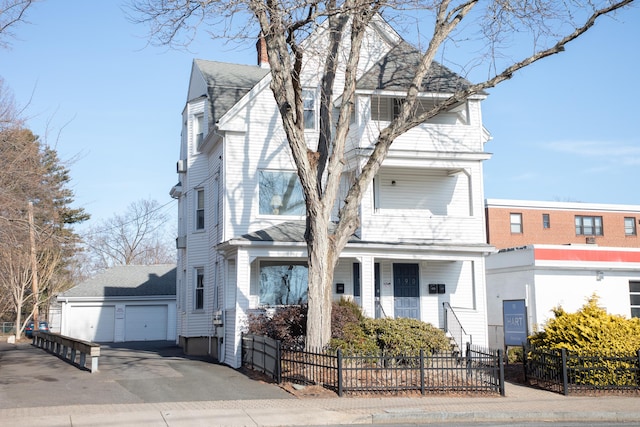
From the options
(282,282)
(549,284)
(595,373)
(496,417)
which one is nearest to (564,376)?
(595,373)

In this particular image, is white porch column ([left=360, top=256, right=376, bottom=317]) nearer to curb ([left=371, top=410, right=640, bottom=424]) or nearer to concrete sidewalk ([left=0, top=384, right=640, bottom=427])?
concrete sidewalk ([left=0, top=384, right=640, bottom=427])

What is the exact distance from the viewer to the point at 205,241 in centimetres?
2645

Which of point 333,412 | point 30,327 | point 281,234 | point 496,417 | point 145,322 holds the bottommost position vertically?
point 496,417

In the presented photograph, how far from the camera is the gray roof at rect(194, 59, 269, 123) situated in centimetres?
2561

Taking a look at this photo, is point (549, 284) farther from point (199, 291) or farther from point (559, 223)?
point (559, 223)

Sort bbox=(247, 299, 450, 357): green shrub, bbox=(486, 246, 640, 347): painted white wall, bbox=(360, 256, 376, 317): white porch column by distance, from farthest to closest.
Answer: bbox=(486, 246, 640, 347): painted white wall
bbox=(360, 256, 376, 317): white porch column
bbox=(247, 299, 450, 357): green shrub

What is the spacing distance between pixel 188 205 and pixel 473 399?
51.8ft

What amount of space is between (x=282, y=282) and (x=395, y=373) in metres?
8.56

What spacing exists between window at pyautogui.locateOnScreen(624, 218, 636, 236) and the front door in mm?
26989

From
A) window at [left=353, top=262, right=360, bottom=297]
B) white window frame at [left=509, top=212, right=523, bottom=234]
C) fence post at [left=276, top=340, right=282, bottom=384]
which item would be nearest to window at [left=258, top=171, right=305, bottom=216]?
window at [left=353, top=262, right=360, bottom=297]

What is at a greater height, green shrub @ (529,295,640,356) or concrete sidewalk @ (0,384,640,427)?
green shrub @ (529,295,640,356)

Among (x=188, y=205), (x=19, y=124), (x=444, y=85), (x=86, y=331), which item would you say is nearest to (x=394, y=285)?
(x=444, y=85)

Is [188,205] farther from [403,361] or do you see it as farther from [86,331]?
[86,331]

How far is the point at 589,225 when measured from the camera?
1767 inches
